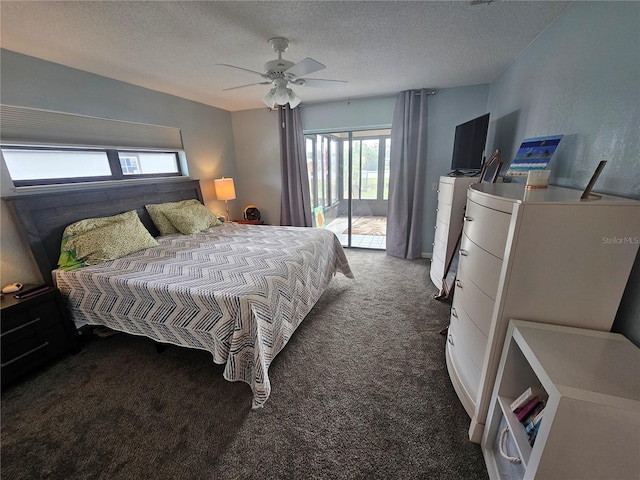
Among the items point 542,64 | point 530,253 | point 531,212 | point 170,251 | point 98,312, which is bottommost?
point 98,312

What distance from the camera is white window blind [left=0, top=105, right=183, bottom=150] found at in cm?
202

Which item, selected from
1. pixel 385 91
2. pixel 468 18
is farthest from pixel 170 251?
pixel 385 91

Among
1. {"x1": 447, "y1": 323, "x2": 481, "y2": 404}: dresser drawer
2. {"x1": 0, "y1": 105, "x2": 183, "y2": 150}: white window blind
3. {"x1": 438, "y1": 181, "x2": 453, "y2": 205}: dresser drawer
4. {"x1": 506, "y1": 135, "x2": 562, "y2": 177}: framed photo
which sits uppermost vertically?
{"x1": 0, "y1": 105, "x2": 183, "y2": 150}: white window blind

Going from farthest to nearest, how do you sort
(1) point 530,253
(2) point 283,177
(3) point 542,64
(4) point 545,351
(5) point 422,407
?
(2) point 283,177, (3) point 542,64, (5) point 422,407, (1) point 530,253, (4) point 545,351

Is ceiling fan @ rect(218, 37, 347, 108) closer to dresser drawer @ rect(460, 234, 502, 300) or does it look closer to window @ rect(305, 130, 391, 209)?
dresser drawer @ rect(460, 234, 502, 300)

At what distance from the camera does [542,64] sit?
1897 mm

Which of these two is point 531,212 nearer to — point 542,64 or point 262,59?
point 542,64

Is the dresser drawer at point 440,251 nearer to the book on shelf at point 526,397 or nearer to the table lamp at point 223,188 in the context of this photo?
the book on shelf at point 526,397

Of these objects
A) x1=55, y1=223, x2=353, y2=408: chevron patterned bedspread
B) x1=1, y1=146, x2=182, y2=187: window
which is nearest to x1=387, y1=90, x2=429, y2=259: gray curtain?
x1=55, y1=223, x2=353, y2=408: chevron patterned bedspread

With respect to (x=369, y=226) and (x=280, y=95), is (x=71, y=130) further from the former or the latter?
(x=369, y=226)

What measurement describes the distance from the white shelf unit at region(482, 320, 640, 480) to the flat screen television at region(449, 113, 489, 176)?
2149mm

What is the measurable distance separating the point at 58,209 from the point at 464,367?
338cm

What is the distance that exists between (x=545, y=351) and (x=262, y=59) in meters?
2.80

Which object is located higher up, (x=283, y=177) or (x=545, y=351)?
(x=283, y=177)
